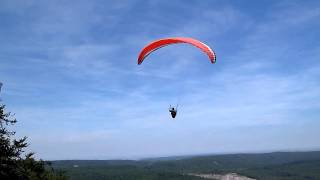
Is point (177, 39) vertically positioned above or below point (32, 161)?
above

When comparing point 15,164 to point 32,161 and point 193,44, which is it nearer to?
point 32,161

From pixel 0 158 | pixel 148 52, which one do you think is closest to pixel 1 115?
pixel 0 158

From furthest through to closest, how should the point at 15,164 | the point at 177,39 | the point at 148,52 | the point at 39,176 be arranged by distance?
1. the point at 39,176
2. the point at 15,164
3. the point at 148,52
4. the point at 177,39

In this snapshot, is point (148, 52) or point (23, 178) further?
point (23, 178)

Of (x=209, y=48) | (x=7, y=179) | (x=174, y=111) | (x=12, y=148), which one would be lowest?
(x=7, y=179)
